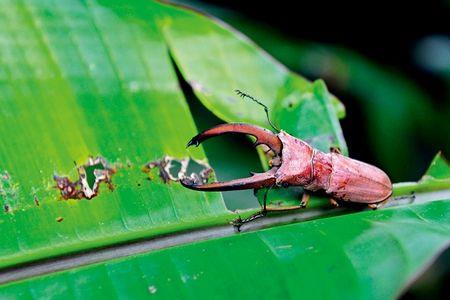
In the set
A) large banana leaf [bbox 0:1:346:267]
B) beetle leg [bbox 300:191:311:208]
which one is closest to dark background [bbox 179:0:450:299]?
large banana leaf [bbox 0:1:346:267]

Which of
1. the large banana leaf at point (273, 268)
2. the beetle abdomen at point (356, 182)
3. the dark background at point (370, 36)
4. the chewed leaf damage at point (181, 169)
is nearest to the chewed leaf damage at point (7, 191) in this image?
the large banana leaf at point (273, 268)

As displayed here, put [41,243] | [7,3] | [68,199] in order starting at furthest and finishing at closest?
[7,3]
[68,199]
[41,243]

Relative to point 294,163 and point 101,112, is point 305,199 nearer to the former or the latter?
point 294,163

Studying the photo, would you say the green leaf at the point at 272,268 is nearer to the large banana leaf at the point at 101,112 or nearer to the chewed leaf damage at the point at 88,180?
the large banana leaf at the point at 101,112

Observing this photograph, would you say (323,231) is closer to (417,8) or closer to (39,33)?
(39,33)

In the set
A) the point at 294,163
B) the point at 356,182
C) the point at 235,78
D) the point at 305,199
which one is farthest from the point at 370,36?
the point at 305,199

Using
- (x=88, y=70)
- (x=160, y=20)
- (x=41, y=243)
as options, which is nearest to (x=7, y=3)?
(x=88, y=70)

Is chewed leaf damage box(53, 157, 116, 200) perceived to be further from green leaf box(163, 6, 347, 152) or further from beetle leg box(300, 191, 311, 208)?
beetle leg box(300, 191, 311, 208)
